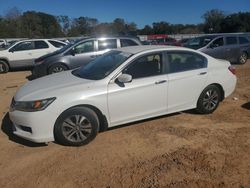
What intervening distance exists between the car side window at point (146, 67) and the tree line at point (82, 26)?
58794 millimetres

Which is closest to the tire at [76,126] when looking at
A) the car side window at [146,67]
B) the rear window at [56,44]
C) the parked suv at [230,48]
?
the car side window at [146,67]

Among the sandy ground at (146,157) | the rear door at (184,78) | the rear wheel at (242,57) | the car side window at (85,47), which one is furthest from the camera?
the rear wheel at (242,57)

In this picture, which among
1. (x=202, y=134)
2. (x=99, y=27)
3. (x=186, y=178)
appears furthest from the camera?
(x=99, y=27)

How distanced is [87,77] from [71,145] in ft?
4.22

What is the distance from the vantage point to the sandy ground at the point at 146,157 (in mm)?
4320

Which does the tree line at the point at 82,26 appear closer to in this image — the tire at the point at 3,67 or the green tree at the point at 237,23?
the green tree at the point at 237,23

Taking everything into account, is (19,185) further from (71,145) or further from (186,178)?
(186,178)

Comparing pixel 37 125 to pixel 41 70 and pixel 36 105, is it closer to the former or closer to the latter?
pixel 36 105

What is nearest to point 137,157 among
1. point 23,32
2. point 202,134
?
point 202,134

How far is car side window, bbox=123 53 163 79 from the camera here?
19.3ft

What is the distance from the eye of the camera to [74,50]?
12062mm

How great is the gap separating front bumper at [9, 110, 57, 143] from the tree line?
5953cm

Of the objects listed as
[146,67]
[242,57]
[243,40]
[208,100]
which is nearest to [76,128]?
[146,67]

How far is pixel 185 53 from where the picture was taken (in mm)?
6555
